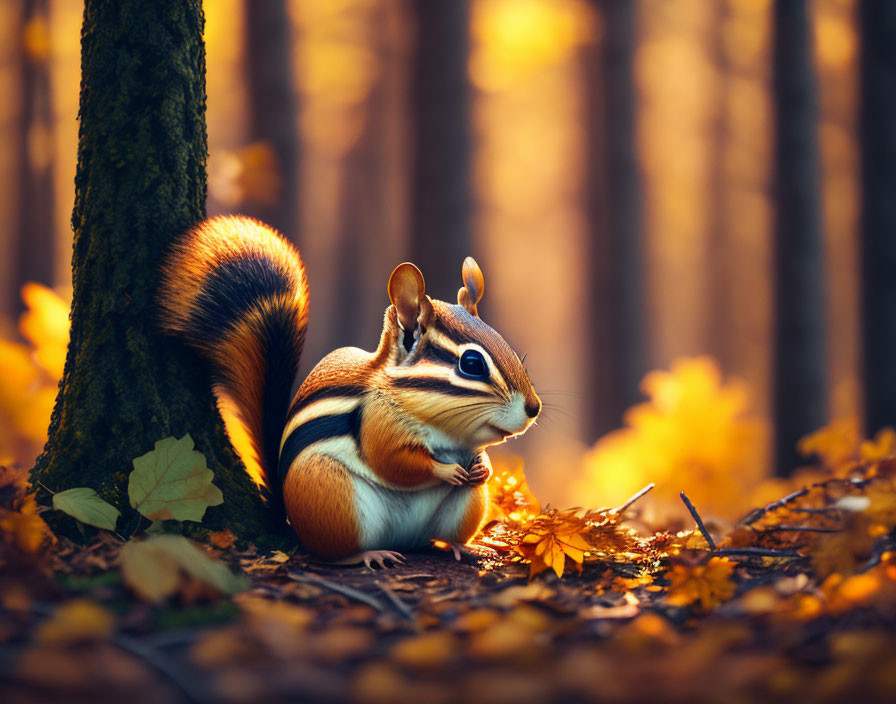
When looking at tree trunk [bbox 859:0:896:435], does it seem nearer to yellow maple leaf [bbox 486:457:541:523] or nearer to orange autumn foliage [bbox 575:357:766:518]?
orange autumn foliage [bbox 575:357:766:518]

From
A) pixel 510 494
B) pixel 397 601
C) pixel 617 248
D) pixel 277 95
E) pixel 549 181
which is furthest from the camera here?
pixel 549 181

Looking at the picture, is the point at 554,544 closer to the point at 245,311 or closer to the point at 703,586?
the point at 703,586

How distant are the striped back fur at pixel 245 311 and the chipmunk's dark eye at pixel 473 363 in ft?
1.54

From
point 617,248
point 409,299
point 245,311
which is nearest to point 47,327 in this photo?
point 245,311

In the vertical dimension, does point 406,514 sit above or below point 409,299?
below

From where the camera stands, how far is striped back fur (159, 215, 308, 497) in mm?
1833

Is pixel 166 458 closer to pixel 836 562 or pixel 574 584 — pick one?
pixel 574 584

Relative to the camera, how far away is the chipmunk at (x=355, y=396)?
173cm

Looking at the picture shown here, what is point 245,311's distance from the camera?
6.10ft

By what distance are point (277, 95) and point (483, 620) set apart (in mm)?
4913

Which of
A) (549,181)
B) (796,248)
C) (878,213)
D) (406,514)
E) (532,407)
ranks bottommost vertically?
(406,514)

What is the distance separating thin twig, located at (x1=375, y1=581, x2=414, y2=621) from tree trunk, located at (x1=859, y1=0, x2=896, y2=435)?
4283 millimetres

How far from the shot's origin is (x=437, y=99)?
4887 millimetres

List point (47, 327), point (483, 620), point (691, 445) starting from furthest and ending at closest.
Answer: point (691, 445) < point (47, 327) < point (483, 620)
